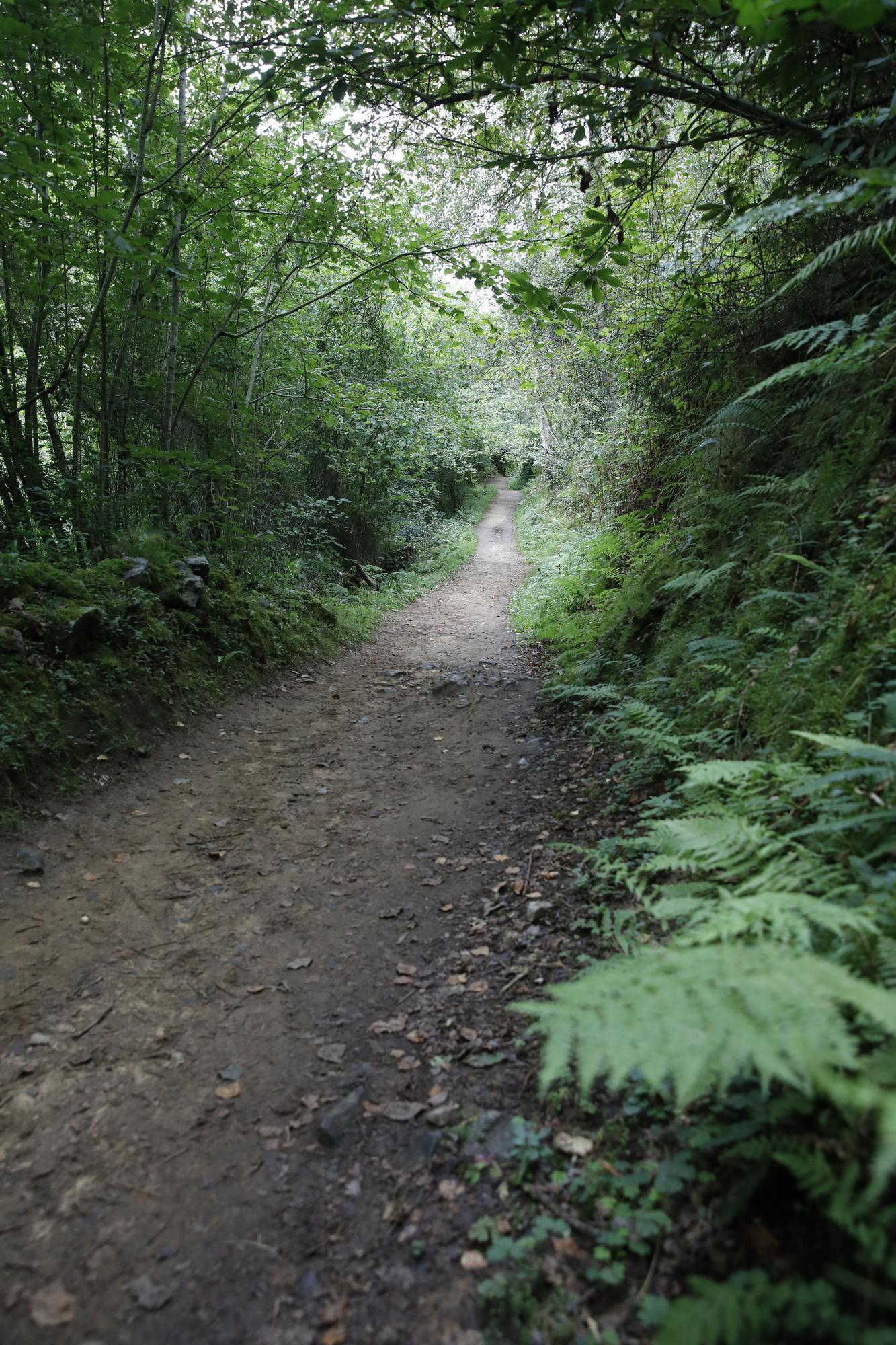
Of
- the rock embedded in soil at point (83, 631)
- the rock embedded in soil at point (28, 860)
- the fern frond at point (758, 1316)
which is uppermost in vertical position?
the rock embedded in soil at point (83, 631)

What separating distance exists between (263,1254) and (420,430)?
637 inches

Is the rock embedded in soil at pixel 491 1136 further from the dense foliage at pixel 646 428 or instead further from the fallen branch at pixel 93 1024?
the fallen branch at pixel 93 1024

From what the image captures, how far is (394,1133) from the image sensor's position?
2.47 meters

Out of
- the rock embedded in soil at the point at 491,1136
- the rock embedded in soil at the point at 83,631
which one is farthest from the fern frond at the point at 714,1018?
the rock embedded in soil at the point at 83,631

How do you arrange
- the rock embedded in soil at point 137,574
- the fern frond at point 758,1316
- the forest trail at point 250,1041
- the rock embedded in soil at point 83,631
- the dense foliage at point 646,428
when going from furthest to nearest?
the rock embedded in soil at point 137,574
the rock embedded in soil at point 83,631
the forest trail at point 250,1041
the dense foliage at point 646,428
the fern frond at point 758,1316

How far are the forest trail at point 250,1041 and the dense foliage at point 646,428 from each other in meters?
0.63

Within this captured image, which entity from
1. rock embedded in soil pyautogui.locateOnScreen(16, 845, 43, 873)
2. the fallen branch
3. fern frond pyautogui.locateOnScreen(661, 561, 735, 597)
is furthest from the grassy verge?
fern frond pyautogui.locateOnScreen(661, 561, 735, 597)

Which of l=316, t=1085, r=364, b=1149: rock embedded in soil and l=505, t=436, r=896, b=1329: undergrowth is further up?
l=505, t=436, r=896, b=1329: undergrowth

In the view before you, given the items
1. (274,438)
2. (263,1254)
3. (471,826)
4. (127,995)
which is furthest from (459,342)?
(263,1254)

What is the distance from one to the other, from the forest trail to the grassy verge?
0.47m

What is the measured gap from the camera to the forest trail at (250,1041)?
6.53ft

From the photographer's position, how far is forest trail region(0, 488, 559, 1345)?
199 cm

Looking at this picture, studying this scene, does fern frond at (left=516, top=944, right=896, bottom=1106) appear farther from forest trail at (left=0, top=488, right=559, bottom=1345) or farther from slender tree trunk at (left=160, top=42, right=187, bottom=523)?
slender tree trunk at (left=160, top=42, right=187, bottom=523)

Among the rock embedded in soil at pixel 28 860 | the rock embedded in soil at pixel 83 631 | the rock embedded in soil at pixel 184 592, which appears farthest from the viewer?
the rock embedded in soil at pixel 184 592
